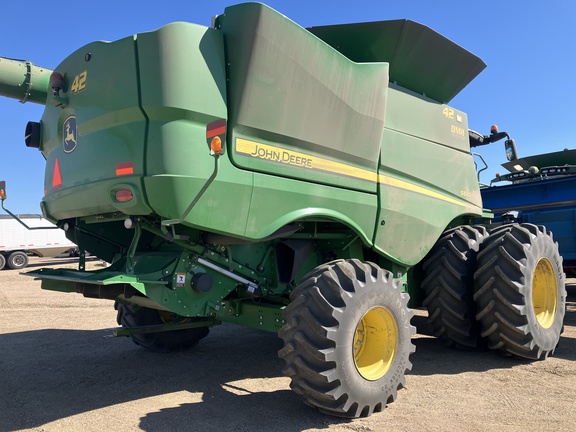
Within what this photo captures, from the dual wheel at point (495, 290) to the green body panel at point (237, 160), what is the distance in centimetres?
46

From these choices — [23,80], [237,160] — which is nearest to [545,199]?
[237,160]

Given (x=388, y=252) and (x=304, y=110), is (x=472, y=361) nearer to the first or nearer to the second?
(x=388, y=252)

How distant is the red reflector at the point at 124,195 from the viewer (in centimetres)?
338

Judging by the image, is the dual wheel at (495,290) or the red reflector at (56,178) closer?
the red reflector at (56,178)

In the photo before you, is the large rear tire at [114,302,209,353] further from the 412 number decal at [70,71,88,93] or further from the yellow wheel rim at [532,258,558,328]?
the yellow wheel rim at [532,258,558,328]

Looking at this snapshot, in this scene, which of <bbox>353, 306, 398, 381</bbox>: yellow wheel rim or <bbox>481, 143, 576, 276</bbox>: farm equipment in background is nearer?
<bbox>353, 306, 398, 381</bbox>: yellow wheel rim

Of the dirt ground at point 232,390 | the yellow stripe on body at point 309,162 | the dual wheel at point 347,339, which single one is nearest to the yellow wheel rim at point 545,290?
the dirt ground at point 232,390

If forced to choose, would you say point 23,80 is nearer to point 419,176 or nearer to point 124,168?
point 124,168

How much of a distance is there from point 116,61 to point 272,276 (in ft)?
7.10

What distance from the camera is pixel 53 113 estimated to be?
4.42 m

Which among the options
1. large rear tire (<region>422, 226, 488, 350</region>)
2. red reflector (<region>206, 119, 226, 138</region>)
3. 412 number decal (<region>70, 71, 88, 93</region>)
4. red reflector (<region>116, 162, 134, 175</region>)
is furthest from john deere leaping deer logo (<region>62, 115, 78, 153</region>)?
large rear tire (<region>422, 226, 488, 350</region>)

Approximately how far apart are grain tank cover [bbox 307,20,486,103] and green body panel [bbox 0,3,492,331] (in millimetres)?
20

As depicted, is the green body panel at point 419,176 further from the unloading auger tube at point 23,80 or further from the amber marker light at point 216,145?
the unloading auger tube at point 23,80

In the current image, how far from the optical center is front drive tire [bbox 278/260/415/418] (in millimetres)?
3389
